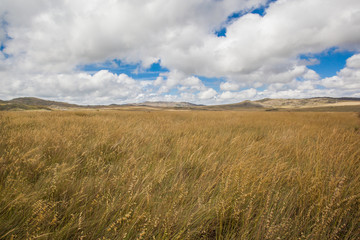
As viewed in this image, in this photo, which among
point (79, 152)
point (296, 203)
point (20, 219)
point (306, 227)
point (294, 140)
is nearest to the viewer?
point (20, 219)

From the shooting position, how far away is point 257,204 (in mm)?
1694

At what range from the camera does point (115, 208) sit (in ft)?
4.54

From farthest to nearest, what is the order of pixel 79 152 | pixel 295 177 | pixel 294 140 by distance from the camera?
pixel 294 140
pixel 79 152
pixel 295 177

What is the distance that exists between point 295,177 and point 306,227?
39.4 inches

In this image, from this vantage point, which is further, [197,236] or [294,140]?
[294,140]

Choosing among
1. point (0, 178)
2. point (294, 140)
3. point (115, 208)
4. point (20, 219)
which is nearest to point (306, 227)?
point (115, 208)

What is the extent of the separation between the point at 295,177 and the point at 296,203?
2.42ft

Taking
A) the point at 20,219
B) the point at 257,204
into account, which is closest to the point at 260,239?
the point at 257,204

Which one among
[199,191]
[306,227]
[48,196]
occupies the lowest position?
[306,227]

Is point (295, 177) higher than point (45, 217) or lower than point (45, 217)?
lower

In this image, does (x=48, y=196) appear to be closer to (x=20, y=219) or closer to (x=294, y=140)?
(x=20, y=219)

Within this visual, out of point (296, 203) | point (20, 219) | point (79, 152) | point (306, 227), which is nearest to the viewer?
point (20, 219)

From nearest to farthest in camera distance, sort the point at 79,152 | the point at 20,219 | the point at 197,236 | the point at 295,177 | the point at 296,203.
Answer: the point at 20,219 < the point at 197,236 < the point at 296,203 < the point at 295,177 < the point at 79,152

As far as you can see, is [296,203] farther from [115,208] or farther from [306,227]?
[115,208]
